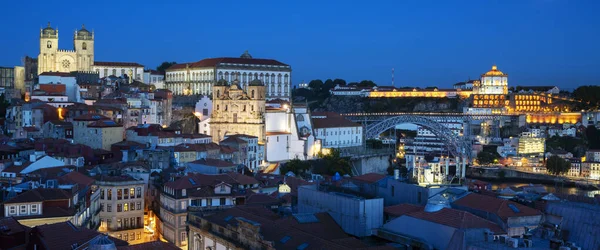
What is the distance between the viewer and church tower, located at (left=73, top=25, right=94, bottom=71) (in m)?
54.2

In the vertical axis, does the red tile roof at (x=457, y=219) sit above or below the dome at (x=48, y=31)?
below

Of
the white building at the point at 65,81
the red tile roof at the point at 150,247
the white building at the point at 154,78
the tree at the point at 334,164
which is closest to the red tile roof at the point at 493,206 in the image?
the red tile roof at the point at 150,247

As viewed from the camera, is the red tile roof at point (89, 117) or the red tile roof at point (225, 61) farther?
the red tile roof at point (225, 61)

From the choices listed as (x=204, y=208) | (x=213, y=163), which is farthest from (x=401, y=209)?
(x=213, y=163)

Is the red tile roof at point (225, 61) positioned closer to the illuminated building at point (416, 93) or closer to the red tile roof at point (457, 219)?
the illuminated building at point (416, 93)

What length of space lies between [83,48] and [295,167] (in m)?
22.2

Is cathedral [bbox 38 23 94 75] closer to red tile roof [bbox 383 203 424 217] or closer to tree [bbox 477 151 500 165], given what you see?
tree [bbox 477 151 500 165]

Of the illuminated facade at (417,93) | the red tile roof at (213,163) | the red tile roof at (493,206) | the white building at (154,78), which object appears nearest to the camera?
the red tile roof at (493,206)

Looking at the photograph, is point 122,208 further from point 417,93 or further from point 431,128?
point 417,93

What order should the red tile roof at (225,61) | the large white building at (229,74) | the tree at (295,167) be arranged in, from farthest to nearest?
the red tile roof at (225,61) → the large white building at (229,74) → the tree at (295,167)

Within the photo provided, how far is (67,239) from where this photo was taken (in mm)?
14195

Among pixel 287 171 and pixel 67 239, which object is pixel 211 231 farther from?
pixel 287 171

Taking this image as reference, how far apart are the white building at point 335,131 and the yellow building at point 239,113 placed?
21.0 ft

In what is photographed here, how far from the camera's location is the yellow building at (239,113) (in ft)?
136
